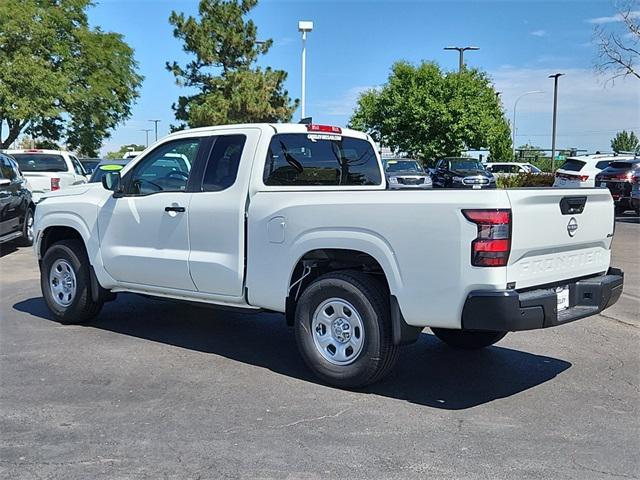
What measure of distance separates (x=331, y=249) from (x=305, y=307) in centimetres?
49

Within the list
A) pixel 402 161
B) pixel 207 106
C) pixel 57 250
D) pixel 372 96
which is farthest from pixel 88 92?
pixel 57 250

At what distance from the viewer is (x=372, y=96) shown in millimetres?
39125

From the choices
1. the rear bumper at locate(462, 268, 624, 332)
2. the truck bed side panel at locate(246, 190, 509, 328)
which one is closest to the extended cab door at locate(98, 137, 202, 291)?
the truck bed side panel at locate(246, 190, 509, 328)

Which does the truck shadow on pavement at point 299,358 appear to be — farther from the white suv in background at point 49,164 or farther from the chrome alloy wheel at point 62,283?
the white suv in background at point 49,164

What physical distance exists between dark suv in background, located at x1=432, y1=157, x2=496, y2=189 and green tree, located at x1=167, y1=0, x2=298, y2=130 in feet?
29.6

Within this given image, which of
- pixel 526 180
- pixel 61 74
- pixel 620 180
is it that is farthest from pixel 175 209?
pixel 61 74

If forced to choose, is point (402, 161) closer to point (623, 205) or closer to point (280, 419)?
point (623, 205)

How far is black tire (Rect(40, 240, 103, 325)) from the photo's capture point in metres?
6.81

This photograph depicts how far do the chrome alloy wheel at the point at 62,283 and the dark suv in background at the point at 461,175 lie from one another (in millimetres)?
20786

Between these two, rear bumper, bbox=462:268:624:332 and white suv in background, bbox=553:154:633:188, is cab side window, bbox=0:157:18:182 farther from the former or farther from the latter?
white suv in background, bbox=553:154:633:188

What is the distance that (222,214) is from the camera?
5.59 metres

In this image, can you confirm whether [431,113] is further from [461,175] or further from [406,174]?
[406,174]

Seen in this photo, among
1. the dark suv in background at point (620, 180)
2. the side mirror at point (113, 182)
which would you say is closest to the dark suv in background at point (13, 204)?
the side mirror at point (113, 182)

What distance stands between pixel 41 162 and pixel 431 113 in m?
23.0
